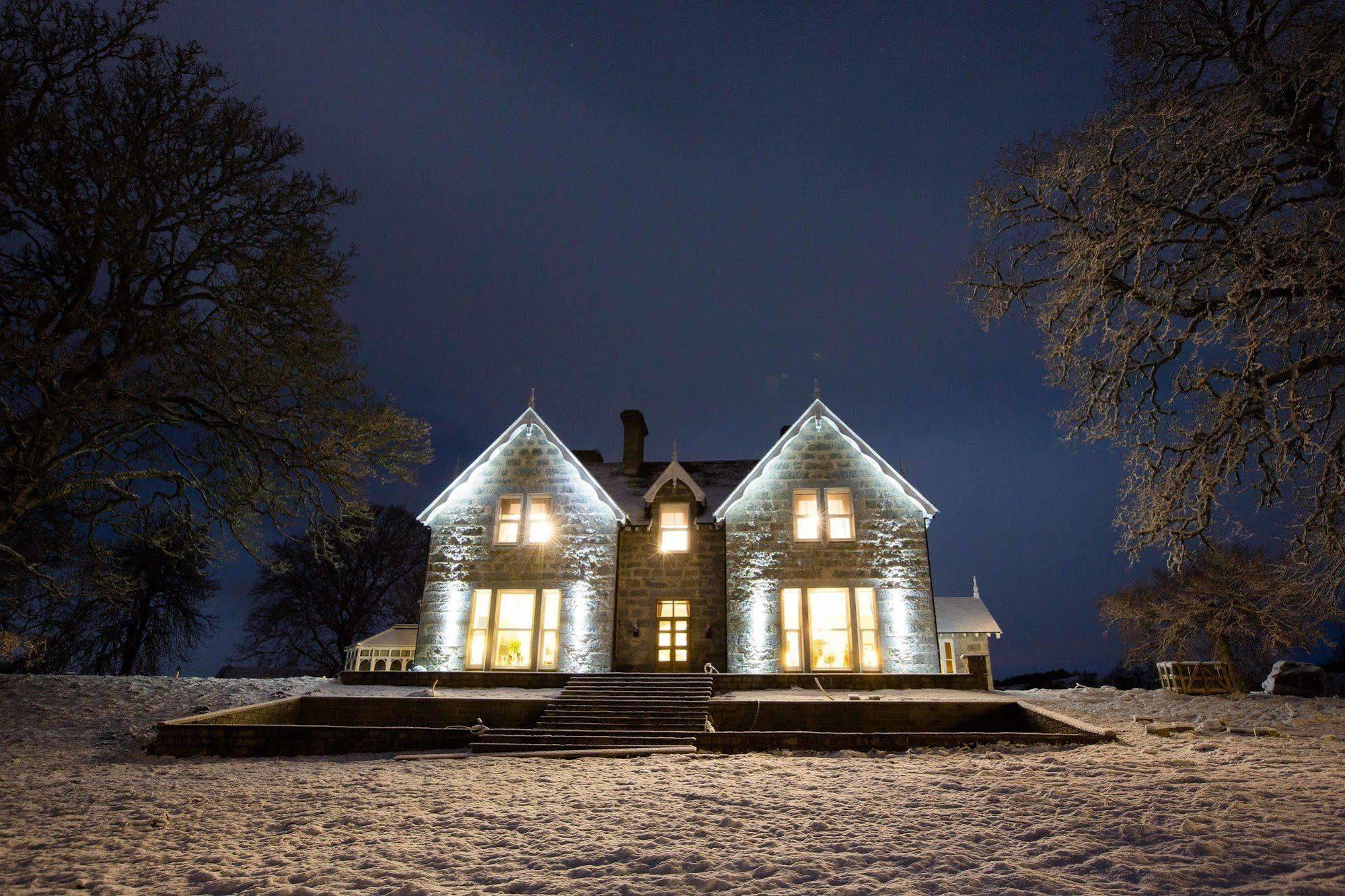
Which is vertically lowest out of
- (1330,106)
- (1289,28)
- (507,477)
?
(507,477)

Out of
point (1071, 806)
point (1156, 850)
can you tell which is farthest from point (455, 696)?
point (1156, 850)

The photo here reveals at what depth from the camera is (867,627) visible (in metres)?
16.4

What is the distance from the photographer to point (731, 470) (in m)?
21.1

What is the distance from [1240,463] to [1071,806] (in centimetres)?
568

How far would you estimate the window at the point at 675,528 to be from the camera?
1766 cm

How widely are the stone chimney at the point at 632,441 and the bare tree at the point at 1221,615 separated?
622 inches

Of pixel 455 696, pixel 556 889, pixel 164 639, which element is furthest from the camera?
pixel 164 639

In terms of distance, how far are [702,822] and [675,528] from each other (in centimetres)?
1243

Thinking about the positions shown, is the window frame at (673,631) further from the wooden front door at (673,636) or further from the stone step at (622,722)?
the stone step at (622,722)

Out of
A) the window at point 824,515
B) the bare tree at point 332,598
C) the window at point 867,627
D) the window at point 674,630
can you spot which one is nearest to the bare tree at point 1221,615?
the window at point 867,627

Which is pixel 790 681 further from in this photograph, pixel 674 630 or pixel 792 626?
pixel 674 630

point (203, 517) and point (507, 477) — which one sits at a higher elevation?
point (507, 477)

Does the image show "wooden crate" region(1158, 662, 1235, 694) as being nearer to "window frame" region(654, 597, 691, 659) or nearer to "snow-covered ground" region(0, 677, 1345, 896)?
"snow-covered ground" region(0, 677, 1345, 896)

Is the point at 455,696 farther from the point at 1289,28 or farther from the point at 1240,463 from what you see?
the point at 1289,28
